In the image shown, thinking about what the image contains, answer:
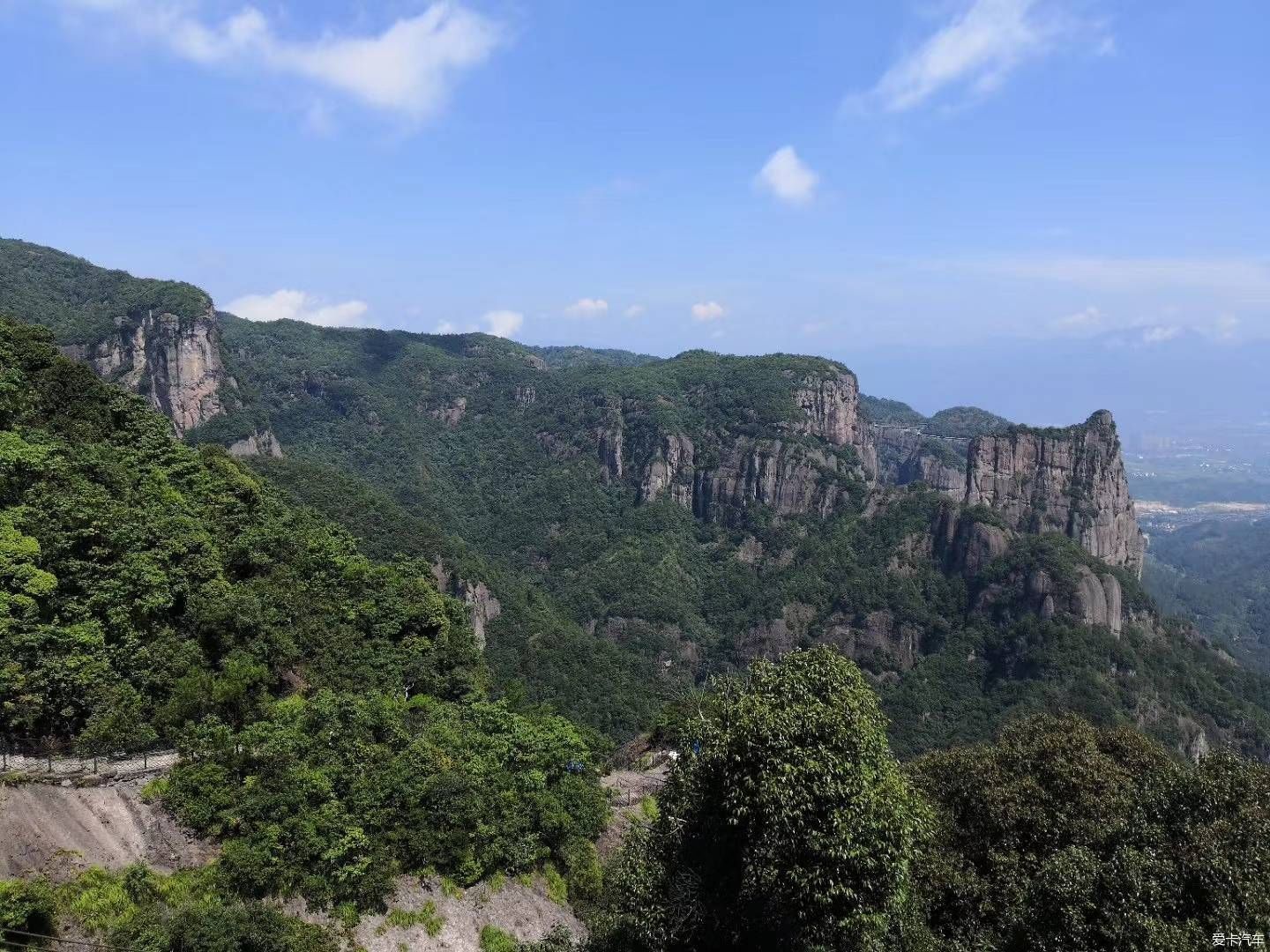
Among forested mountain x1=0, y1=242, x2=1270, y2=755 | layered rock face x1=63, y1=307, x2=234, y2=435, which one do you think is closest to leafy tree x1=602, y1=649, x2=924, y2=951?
forested mountain x1=0, y1=242, x2=1270, y2=755

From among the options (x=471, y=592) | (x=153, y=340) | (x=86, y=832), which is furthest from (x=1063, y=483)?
(x=153, y=340)

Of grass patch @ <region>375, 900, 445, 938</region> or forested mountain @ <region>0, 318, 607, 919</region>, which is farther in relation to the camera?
grass patch @ <region>375, 900, 445, 938</region>

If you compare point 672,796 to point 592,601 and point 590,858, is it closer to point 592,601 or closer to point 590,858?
point 590,858

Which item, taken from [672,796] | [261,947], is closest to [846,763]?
[672,796]

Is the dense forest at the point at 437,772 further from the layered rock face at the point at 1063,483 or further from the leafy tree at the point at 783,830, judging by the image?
the layered rock face at the point at 1063,483

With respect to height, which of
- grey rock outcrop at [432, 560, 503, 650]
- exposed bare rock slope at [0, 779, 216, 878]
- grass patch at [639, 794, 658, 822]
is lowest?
grey rock outcrop at [432, 560, 503, 650]

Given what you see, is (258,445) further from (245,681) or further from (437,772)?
(437,772)

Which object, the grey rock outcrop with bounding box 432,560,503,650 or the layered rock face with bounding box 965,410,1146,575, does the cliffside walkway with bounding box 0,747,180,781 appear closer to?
the grey rock outcrop with bounding box 432,560,503,650
